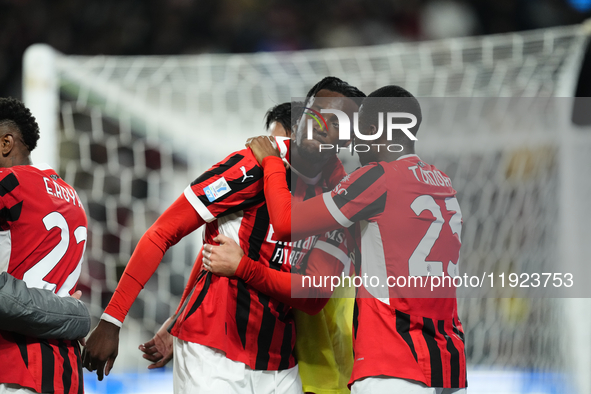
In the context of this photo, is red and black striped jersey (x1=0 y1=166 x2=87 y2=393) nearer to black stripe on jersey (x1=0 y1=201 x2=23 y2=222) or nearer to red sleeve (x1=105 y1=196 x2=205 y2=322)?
black stripe on jersey (x1=0 y1=201 x2=23 y2=222)

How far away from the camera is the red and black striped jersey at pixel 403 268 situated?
1.53m

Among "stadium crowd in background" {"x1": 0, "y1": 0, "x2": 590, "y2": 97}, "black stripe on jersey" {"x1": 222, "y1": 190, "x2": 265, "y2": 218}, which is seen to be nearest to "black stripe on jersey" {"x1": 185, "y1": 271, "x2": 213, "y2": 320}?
"black stripe on jersey" {"x1": 222, "y1": 190, "x2": 265, "y2": 218}

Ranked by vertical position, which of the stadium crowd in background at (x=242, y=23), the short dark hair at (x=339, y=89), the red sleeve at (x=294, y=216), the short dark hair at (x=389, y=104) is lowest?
the red sleeve at (x=294, y=216)

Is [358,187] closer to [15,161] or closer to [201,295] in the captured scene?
[201,295]

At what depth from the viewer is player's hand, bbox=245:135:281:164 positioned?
5.87 ft

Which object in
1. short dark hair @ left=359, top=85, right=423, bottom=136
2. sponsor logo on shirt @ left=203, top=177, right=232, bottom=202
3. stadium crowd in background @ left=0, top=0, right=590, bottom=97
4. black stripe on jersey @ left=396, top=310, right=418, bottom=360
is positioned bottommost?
black stripe on jersey @ left=396, top=310, right=418, bottom=360

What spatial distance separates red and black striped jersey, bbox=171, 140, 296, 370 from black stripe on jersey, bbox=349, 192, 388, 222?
312 mm

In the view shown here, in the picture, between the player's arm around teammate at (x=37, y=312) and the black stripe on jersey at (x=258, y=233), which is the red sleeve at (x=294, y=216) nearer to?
the black stripe on jersey at (x=258, y=233)

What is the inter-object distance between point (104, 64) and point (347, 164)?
179 centimetres

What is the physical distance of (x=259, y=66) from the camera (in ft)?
12.5

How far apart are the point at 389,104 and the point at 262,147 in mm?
451

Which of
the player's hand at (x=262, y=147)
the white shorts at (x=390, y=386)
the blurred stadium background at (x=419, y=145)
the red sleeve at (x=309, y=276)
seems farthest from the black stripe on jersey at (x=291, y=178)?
the blurred stadium background at (x=419, y=145)

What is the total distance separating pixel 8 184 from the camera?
159cm

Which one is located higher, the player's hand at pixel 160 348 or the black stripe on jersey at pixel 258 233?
the black stripe on jersey at pixel 258 233
